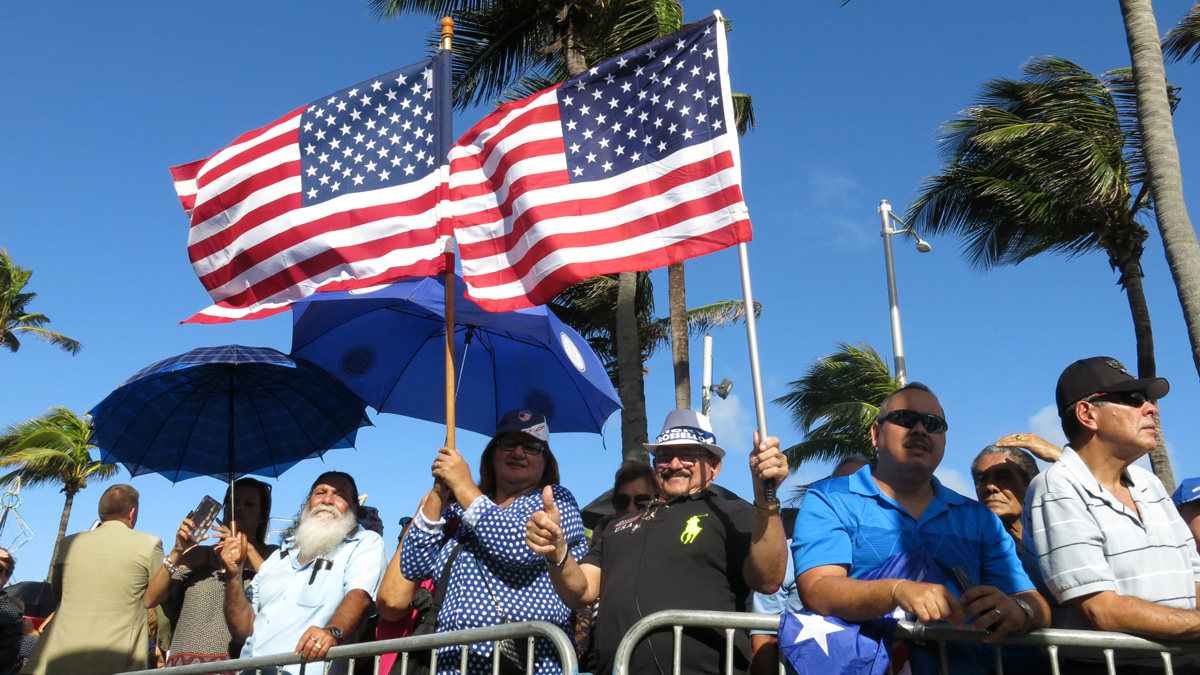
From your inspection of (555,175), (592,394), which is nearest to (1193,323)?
(592,394)

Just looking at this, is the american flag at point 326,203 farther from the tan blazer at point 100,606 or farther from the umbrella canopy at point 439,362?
the tan blazer at point 100,606

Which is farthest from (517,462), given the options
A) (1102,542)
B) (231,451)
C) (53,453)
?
(53,453)

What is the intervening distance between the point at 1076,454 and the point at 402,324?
4169mm

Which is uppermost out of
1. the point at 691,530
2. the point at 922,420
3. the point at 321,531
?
the point at 922,420

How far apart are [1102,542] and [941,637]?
0.63 metres

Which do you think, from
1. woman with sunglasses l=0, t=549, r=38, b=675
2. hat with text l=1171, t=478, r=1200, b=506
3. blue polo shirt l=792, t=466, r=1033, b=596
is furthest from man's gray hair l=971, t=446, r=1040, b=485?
woman with sunglasses l=0, t=549, r=38, b=675

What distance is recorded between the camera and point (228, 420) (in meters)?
6.29

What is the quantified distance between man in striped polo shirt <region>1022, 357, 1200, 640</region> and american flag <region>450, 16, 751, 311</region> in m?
1.68

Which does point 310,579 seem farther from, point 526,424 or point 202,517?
point 526,424

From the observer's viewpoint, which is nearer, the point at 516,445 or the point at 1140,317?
the point at 516,445

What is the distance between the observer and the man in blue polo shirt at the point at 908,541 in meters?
3.03

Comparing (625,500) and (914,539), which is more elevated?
(625,500)

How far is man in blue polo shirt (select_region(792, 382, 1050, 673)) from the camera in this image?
3025 millimetres

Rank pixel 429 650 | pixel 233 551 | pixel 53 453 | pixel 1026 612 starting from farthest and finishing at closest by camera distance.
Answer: pixel 53 453, pixel 233 551, pixel 429 650, pixel 1026 612
